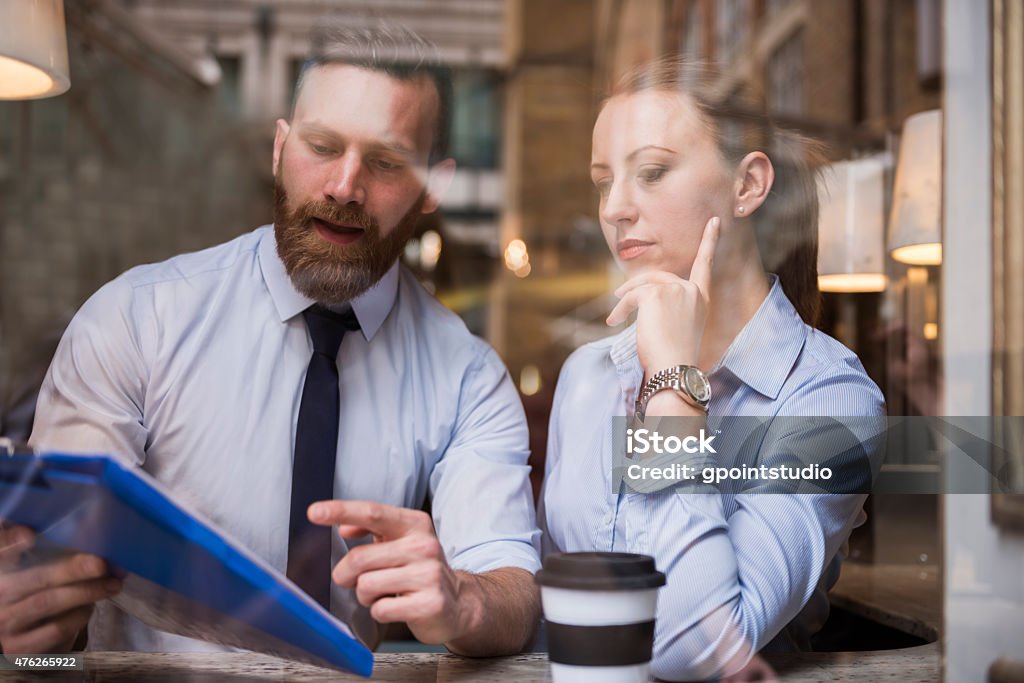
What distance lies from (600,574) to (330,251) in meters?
0.69

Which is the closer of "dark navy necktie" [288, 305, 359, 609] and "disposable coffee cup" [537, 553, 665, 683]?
"disposable coffee cup" [537, 553, 665, 683]

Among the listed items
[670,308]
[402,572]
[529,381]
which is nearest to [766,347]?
[670,308]

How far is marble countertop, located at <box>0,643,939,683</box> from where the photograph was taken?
4.03 feet

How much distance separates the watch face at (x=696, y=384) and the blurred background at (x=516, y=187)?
0.28 meters

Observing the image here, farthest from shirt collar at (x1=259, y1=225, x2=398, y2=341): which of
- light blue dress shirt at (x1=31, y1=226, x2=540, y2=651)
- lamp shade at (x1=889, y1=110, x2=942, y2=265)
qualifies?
lamp shade at (x1=889, y1=110, x2=942, y2=265)

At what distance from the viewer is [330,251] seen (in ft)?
4.73

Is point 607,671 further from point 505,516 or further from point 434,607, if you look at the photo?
point 505,516

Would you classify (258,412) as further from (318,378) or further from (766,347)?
(766,347)

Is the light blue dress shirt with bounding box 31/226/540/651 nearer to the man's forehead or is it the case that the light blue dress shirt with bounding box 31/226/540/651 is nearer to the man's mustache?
the man's mustache

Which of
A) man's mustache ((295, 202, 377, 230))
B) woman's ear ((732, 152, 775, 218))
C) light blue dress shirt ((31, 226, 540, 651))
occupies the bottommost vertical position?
light blue dress shirt ((31, 226, 540, 651))

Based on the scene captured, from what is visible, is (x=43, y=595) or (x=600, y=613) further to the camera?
(x=43, y=595)

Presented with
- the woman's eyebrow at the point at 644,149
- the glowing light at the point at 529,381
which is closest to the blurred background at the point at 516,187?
the glowing light at the point at 529,381

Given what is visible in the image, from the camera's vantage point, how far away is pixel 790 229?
144cm

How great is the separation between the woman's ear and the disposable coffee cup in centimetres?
59
